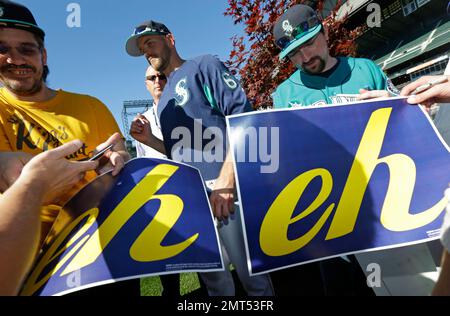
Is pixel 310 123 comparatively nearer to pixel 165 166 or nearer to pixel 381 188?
pixel 381 188

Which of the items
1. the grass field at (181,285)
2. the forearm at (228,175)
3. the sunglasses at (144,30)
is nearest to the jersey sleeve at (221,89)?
the forearm at (228,175)

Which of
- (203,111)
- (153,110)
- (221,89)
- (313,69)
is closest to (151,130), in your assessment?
(203,111)

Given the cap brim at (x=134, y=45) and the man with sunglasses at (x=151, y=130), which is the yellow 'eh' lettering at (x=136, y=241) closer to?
the man with sunglasses at (x=151, y=130)

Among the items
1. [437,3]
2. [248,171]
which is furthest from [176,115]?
[437,3]

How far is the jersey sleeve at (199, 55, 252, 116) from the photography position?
1.82 meters

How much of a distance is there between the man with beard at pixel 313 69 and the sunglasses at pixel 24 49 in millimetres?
1667

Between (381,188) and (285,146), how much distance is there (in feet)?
1.81

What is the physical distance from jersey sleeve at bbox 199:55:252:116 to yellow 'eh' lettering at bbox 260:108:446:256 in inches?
25.8

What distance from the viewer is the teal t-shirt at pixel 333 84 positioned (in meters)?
2.04

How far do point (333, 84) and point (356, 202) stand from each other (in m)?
1.05

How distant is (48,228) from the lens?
4.60ft

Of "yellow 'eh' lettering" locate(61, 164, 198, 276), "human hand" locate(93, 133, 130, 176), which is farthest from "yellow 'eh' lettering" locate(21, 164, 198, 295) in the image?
"human hand" locate(93, 133, 130, 176)

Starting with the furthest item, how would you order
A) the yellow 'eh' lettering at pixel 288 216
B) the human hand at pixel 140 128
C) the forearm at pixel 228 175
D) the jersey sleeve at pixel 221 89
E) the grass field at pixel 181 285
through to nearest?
the grass field at pixel 181 285, the human hand at pixel 140 128, the jersey sleeve at pixel 221 89, the forearm at pixel 228 175, the yellow 'eh' lettering at pixel 288 216

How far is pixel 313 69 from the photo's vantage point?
2242mm
